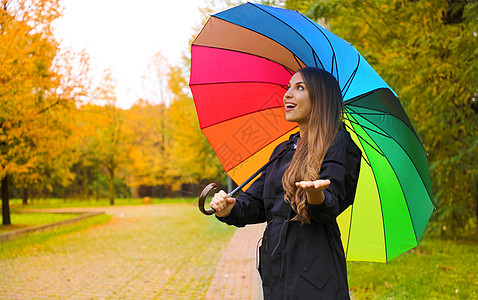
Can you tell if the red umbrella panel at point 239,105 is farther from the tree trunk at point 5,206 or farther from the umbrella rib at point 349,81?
the tree trunk at point 5,206

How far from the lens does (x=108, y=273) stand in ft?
28.3

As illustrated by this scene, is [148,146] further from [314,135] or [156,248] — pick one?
[314,135]

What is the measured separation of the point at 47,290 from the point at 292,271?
6235 millimetres

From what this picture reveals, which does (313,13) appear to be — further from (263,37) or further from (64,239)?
(64,239)

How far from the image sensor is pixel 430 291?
20.2 feet

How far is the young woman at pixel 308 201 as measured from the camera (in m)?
2.12

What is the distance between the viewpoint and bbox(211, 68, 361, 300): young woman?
6.95 ft

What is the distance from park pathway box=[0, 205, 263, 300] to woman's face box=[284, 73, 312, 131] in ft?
14.7

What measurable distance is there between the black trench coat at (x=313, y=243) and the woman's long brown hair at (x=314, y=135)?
0.14ft

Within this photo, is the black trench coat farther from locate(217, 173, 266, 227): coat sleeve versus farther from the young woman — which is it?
locate(217, 173, 266, 227): coat sleeve

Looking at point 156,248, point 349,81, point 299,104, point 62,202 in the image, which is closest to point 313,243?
point 299,104

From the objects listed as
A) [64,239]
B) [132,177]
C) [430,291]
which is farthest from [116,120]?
[430,291]

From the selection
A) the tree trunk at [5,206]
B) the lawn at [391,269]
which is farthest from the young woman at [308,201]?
the tree trunk at [5,206]

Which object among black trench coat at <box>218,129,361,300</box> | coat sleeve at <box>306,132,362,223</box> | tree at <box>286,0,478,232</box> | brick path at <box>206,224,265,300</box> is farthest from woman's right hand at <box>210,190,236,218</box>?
tree at <box>286,0,478,232</box>
